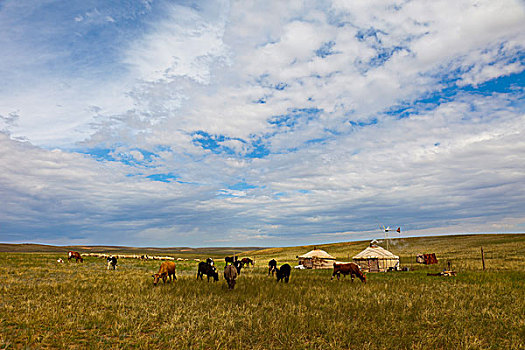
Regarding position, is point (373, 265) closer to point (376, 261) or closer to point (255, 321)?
point (376, 261)

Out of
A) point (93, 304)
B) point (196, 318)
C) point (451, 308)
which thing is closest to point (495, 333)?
point (451, 308)

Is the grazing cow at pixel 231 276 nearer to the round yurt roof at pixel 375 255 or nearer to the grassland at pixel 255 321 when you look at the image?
the grassland at pixel 255 321

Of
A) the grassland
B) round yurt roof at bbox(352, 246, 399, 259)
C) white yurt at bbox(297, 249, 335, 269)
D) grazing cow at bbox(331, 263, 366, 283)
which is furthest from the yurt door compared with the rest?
the grassland

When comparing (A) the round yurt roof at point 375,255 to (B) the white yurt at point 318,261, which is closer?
(A) the round yurt roof at point 375,255

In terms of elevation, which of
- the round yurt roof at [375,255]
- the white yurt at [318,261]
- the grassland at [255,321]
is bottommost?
the white yurt at [318,261]

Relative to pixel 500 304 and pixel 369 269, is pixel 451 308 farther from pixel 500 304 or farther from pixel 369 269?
pixel 369 269

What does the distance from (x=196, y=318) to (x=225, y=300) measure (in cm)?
360

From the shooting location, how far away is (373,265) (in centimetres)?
4000

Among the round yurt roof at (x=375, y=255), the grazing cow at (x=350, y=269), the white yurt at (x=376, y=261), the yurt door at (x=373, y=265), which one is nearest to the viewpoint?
the grazing cow at (x=350, y=269)

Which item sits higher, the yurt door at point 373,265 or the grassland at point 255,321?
the grassland at point 255,321

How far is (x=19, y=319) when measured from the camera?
1068 cm

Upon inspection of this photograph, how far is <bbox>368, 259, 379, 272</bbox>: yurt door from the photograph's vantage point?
39.7 m

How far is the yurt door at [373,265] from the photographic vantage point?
130 ft

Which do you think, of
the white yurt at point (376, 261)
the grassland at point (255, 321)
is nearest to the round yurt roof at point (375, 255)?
the white yurt at point (376, 261)
